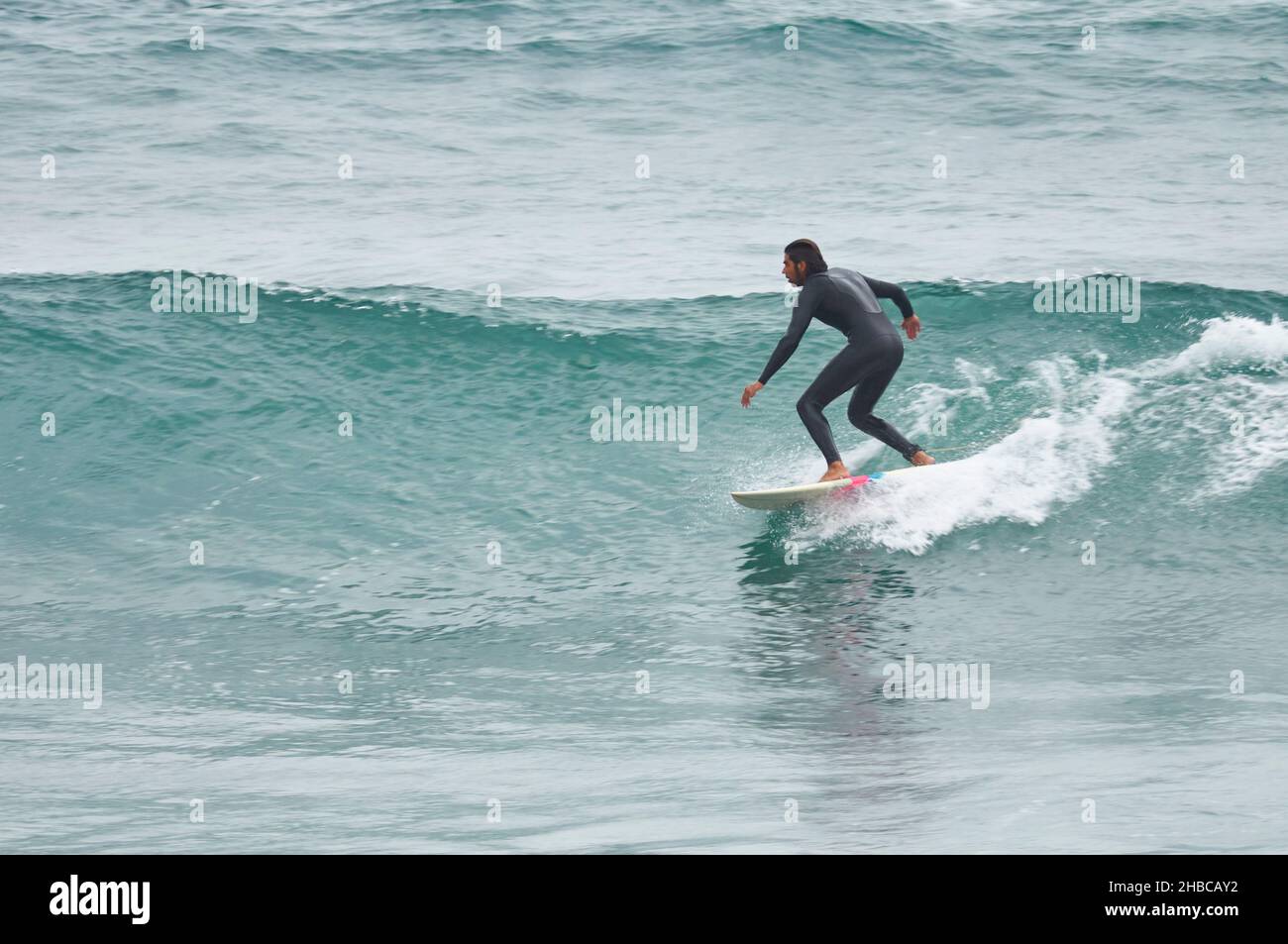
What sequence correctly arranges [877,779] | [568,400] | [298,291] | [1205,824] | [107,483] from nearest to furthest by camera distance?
[1205,824]
[877,779]
[107,483]
[568,400]
[298,291]

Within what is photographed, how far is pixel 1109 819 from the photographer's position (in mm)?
4512

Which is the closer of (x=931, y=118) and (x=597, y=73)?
(x=931, y=118)

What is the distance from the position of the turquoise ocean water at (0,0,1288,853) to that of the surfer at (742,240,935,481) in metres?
0.39

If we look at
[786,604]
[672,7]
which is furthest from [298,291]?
[672,7]

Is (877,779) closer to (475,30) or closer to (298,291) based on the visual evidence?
(298,291)

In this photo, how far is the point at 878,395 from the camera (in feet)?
27.1

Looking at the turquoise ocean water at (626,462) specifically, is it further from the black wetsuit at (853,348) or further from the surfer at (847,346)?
the black wetsuit at (853,348)

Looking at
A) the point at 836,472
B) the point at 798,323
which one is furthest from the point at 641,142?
the point at 798,323

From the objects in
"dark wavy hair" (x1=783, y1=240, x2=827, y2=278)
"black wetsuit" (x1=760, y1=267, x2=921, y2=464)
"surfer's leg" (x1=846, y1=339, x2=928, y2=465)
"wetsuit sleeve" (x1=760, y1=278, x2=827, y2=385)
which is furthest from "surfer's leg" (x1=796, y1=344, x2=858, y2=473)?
"dark wavy hair" (x1=783, y1=240, x2=827, y2=278)

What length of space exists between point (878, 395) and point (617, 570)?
176 cm

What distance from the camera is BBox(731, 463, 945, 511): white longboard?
27.1 feet

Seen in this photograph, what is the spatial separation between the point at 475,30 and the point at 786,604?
1553 cm

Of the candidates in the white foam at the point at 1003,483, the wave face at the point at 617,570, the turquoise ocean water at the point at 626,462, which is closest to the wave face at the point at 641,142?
the turquoise ocean water at the point at 626,462

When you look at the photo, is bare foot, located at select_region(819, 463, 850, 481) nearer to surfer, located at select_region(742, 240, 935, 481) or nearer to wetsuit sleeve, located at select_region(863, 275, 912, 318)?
surfer, located at select_region(742, 240, 935, 481)
